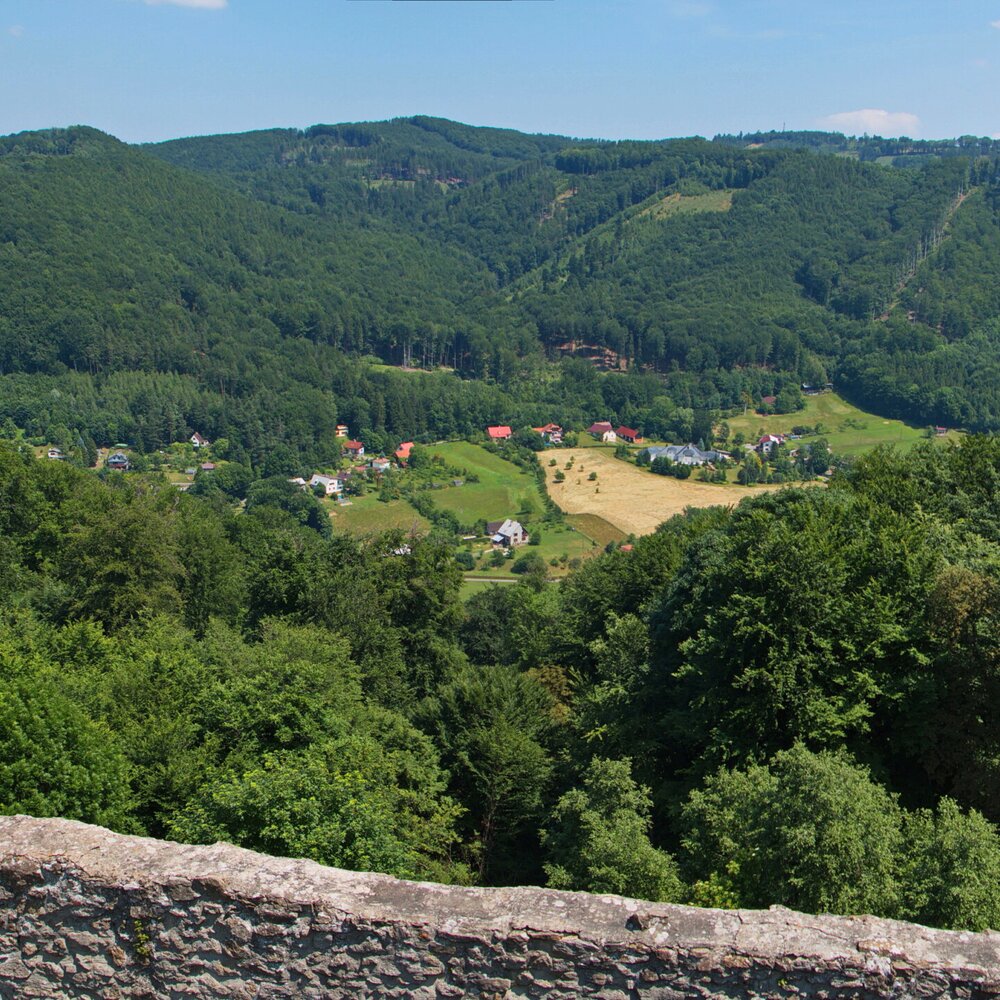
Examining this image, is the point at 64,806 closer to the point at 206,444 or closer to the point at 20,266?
the point at 206,444

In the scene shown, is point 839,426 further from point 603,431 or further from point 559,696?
point 559,696

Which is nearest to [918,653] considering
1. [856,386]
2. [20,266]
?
[856,386]

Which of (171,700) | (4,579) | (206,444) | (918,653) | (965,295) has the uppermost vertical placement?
(965,295)

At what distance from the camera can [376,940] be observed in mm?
7891

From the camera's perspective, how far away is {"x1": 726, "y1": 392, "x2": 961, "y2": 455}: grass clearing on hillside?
13200cm

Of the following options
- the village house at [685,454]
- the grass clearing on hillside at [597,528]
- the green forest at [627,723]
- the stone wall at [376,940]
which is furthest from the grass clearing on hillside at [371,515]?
the stone wall at [376,940]

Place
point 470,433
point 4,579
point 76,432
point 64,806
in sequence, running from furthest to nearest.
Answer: point 470,433, point 76,432, point 4,579, point 64,806

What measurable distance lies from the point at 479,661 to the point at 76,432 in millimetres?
103498

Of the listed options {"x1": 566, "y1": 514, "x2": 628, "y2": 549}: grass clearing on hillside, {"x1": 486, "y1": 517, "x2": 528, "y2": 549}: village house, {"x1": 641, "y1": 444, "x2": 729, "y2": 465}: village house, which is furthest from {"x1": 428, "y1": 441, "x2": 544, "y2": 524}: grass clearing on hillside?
{"x1": 641, "y1": 444, "x2": 729, "y2": 465}: village house

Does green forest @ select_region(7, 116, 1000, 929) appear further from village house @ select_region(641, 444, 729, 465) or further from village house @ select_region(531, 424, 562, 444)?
village house @ select_region(531, 424, 562, 444)

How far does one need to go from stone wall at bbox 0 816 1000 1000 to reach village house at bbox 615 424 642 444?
135925 mm

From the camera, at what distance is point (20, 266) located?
182500 mm

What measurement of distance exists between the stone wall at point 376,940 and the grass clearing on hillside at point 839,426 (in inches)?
4934

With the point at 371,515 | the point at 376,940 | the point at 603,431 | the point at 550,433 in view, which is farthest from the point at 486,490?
the point at 376,940
